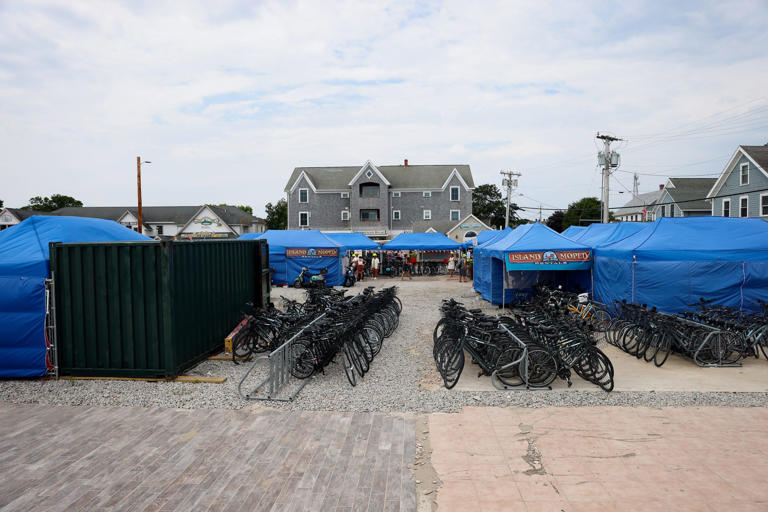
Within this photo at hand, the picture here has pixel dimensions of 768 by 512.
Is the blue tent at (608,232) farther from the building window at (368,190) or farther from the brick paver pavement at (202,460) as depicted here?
the building window at (368,190)

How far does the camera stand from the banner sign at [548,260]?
46.6 feet

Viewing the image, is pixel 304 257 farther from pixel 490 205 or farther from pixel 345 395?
pixel 490 205

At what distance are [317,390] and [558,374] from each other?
155 inches

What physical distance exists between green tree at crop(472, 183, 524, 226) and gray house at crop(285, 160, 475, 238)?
27650 millimetres

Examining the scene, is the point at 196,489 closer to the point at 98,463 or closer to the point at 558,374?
the point at 98,463

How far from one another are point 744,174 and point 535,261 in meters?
24.5

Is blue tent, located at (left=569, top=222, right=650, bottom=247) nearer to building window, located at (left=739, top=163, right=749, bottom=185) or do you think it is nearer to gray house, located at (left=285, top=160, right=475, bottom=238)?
building window, located at (left=739, top=163, right=749, bottom=185)

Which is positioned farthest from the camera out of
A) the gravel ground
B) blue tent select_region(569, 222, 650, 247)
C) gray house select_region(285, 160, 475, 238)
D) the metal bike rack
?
gray house select_region(285, 160, 475, 238)

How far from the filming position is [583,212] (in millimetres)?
69500

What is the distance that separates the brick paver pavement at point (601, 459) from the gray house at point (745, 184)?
2684cm

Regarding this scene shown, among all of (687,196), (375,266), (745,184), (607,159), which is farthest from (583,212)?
(375,266)

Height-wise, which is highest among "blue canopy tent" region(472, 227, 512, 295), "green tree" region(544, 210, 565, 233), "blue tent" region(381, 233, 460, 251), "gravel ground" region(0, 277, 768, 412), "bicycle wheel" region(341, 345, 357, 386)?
"green tree" region(544, 210, 565, 233)

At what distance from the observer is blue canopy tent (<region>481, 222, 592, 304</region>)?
46.7ft

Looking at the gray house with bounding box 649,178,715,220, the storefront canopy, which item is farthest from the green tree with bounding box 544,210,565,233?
the storefront canopy
